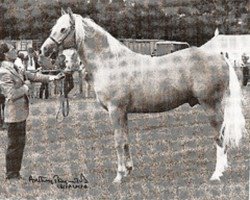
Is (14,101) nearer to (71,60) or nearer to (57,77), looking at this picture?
(57,77)

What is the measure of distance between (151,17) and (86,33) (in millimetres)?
427

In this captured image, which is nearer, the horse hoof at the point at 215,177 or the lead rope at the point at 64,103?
the horse hoof at the point at 215,177

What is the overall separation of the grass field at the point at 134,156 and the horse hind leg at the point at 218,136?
3 centimetres

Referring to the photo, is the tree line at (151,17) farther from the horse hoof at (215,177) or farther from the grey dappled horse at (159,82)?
the horse hoof at (215,177)

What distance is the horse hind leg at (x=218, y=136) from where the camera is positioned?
12.6 feet

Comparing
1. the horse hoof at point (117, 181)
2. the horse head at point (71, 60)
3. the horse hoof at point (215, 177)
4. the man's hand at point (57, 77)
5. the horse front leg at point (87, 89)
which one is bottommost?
the horse hoof at point (117, 181)

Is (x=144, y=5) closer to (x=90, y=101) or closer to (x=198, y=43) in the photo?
(x=198, y=43)

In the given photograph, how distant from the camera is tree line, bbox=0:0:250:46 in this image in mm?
3914

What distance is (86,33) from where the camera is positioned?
378 centimetres

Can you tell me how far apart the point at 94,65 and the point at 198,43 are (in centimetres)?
60

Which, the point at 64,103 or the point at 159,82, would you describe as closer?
the point at 159,82

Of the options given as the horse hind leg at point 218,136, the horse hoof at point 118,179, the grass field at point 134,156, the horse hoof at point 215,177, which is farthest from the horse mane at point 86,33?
the horse hoof at point 215,177

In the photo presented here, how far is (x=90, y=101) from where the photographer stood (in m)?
3.97

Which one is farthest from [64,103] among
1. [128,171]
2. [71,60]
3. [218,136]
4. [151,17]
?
[218,136]
